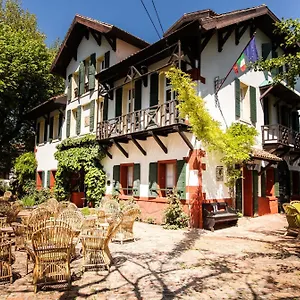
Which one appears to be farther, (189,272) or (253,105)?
(253,105)

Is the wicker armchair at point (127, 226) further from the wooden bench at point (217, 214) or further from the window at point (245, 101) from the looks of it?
the window at point (245, 101)

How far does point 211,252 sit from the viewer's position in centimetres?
687

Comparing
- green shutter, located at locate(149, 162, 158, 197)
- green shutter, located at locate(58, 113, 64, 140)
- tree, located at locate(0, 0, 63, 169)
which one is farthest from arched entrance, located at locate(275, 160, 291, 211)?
tree, located at locate(0, 0, 63, 169)

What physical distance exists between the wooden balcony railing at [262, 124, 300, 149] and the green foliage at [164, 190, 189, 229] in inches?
223

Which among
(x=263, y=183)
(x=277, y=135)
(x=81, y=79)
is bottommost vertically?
(x=263, y=183)

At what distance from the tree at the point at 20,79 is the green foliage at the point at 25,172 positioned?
2930mm

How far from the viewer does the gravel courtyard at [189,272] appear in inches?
171

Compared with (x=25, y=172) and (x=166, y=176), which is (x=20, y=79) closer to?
(x=25, y=172)

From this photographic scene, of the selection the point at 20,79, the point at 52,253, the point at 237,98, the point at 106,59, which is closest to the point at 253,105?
the point at 237,98

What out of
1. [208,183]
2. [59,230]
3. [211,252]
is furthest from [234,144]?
[59,230]

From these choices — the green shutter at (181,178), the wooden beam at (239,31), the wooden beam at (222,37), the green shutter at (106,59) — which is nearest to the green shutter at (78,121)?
the green shutter at (106,59)

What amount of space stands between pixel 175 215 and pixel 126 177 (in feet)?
13.5

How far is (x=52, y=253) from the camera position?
4566 mm

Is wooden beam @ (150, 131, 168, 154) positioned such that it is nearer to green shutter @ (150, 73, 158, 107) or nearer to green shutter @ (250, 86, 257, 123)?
green shutter @ (150, 73, 158, 107)
